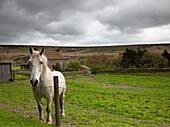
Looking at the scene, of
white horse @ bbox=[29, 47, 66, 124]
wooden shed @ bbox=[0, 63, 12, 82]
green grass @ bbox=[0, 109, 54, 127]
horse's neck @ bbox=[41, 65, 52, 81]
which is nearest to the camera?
white horse @ bbox=[29, 47, 66, 124]

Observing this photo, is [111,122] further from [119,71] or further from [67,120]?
[119,71]

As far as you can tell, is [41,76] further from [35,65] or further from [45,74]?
[35,65]

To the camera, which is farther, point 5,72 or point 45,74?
point 5,72

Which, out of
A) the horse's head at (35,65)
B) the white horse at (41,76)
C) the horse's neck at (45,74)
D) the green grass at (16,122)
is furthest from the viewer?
the horse's neck at (45,74)

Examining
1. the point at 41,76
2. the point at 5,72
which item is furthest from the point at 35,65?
the point at 5,72

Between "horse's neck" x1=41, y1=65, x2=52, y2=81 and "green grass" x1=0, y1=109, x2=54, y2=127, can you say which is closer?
"green grass" x1=0, y1=109, x2=54, y2=127

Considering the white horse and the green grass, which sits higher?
the white horse

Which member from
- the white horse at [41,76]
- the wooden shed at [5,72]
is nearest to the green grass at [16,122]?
the white horse at [41,76]

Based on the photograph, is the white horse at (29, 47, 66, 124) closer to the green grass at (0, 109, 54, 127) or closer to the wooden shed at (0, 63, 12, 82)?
the green grass at (0, 109, 54, 127)

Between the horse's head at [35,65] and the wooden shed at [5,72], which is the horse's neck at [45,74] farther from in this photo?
the wooden shed at [5,72]

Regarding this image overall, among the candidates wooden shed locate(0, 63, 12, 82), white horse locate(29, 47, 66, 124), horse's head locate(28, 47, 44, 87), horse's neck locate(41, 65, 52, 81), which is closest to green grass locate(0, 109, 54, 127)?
white horse locate(29, 47, 66, 124)

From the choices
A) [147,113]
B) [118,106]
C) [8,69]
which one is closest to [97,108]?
[118,106]

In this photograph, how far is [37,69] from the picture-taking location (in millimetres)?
5520

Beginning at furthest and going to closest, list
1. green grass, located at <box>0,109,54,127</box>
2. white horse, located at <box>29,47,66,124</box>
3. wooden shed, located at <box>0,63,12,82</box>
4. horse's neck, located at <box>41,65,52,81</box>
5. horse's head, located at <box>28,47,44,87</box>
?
wooden shed, located at <box>0,63,12,82</box>, horse's neck, located at <box>41,65,52,81</box>, green grass, located at <box>0,109,54,127</box>, white horse, located at <box>29,47,66,124</box>, horse's head, located at <box>28,47,44,87</box>
